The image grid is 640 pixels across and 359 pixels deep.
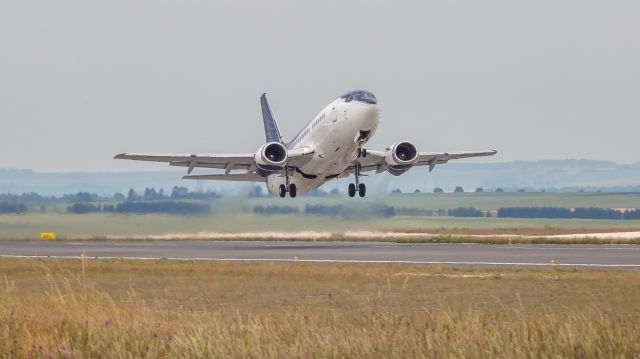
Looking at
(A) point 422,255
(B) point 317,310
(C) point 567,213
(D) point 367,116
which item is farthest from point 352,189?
(C) point 567,213

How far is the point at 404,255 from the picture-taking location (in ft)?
136

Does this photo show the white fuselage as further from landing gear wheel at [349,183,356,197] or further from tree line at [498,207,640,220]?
tree line at [498,207,640,220]

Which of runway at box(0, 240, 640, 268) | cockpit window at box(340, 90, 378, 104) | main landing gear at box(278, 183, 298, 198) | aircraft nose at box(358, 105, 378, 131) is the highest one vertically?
cockpit window at box(340, 90, 378, 104)

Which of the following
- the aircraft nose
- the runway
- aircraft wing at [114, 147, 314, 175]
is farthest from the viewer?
aircraft wing at [114, 147, 314, 175]

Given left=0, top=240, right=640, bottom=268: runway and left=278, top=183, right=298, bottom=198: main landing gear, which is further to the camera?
left=278, top=183, right=298, bottom=198: main landing gear

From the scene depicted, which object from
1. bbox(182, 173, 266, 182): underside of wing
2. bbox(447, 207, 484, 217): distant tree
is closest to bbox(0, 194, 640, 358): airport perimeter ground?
bbox(182, 173, 266, 182): underside of wing

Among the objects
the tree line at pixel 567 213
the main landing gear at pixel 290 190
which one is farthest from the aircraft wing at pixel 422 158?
the tree line at pixel 567 213

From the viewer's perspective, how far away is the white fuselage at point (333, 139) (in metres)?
47.1

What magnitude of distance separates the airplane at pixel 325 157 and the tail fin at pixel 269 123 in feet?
30.7

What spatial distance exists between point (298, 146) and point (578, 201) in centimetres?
12477

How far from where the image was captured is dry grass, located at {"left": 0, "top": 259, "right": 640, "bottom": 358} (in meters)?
12.3

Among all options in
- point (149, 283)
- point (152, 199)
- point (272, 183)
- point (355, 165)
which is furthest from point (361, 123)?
point (152, 199)

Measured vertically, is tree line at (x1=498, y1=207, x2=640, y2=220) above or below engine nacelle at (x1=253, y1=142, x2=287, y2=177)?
below

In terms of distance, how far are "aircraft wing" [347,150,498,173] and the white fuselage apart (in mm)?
2180
